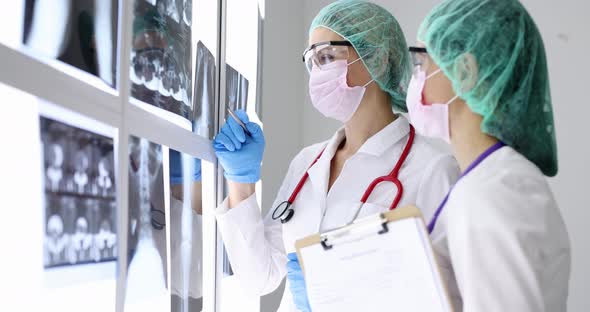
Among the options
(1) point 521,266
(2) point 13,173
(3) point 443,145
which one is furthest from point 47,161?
(3) point 443,145

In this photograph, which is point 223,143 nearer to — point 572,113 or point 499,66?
point 499,66

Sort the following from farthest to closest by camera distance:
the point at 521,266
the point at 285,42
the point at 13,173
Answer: the point at 285,42 → the point at 521,266 → the point at 13,173

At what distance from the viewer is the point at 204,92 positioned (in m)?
1.83

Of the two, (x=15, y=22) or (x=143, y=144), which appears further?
(x=143, y=144)

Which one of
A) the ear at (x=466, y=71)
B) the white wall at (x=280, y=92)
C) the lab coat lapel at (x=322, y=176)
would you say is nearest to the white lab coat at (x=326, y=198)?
the lab coat lapel at (x=322, y=176)

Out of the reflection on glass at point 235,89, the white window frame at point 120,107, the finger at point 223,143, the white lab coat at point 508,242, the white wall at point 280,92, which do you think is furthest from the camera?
the white wall at point 280,92

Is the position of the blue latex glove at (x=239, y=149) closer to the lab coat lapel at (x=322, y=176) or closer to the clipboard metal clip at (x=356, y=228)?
the lab coat lapel at (x=322, y=176)

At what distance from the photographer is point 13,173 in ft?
3.10

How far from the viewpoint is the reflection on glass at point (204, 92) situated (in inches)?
70.1

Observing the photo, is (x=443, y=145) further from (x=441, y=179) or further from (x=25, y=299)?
(x=25, y=299)

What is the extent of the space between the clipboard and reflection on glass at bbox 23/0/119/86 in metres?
0.54

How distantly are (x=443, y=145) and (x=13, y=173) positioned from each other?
233cm

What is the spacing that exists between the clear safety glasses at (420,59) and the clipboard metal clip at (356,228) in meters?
0.34

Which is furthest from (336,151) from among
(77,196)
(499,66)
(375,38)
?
(77,196)
